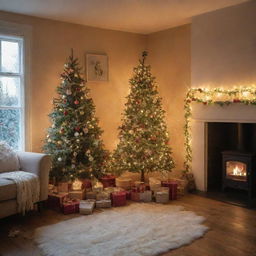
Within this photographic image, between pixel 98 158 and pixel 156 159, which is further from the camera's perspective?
pixel 156 159

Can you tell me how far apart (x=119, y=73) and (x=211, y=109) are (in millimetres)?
1961

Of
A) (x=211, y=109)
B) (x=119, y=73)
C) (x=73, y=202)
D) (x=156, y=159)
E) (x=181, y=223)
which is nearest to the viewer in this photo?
(x=181, y=223)

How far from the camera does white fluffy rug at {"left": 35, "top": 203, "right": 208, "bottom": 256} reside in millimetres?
3199

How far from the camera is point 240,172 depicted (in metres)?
4.95

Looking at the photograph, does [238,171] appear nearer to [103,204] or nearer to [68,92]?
[103,204]

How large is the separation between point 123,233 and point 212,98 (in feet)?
8.33

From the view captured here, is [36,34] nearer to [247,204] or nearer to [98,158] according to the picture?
[98,158]

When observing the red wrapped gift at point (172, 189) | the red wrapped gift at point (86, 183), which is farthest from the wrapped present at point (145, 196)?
the red wrapped gift at point (86, 183)

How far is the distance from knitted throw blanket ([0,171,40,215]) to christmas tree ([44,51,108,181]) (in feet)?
2.57

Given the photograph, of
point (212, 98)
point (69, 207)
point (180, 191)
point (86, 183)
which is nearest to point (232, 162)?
point (180, 191)

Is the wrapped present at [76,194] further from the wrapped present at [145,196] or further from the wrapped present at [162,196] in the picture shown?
the wrapped present at [162,196]

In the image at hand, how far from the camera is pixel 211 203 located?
188 inches

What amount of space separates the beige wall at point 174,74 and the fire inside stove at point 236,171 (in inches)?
39.5

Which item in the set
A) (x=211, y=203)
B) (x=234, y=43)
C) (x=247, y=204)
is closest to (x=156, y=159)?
(x=211, y=203)
